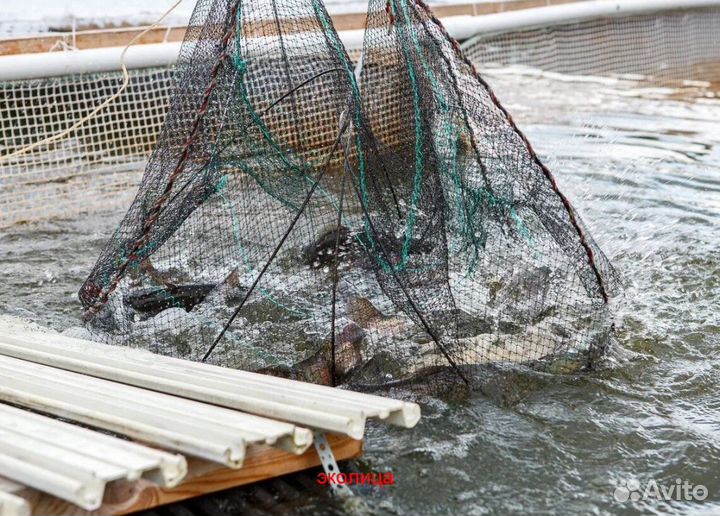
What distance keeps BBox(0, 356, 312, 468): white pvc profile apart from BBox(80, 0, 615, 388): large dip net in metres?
0.90

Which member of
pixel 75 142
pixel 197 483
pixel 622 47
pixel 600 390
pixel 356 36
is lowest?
pixel 600 390

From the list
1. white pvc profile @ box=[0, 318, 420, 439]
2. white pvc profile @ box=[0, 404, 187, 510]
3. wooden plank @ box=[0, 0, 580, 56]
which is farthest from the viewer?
wooden plank @ box=[0, 0, 580, 56]

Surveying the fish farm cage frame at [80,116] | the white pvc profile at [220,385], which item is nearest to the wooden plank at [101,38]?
the fish farm cage frame at [80,116]

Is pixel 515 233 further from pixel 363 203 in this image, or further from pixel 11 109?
pixel 11 109

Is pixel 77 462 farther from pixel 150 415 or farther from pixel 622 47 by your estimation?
pixel 622 47

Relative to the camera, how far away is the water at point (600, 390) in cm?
332

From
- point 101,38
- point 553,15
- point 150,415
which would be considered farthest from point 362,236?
point 553,15

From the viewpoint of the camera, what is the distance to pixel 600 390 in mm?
4141

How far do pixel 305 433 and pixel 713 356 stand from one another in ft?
8.51

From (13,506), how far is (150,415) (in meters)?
0.60

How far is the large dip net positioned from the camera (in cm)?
423

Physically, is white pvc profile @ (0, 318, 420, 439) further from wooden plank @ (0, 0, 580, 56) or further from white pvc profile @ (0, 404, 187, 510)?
wooden plank @ (0, 0, 580, 56)

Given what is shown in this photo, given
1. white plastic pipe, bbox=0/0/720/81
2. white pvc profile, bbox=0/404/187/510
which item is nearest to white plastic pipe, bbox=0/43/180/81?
white plastic pipe, bbox=0/0/720/81

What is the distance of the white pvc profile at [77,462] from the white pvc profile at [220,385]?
0.48 meters
